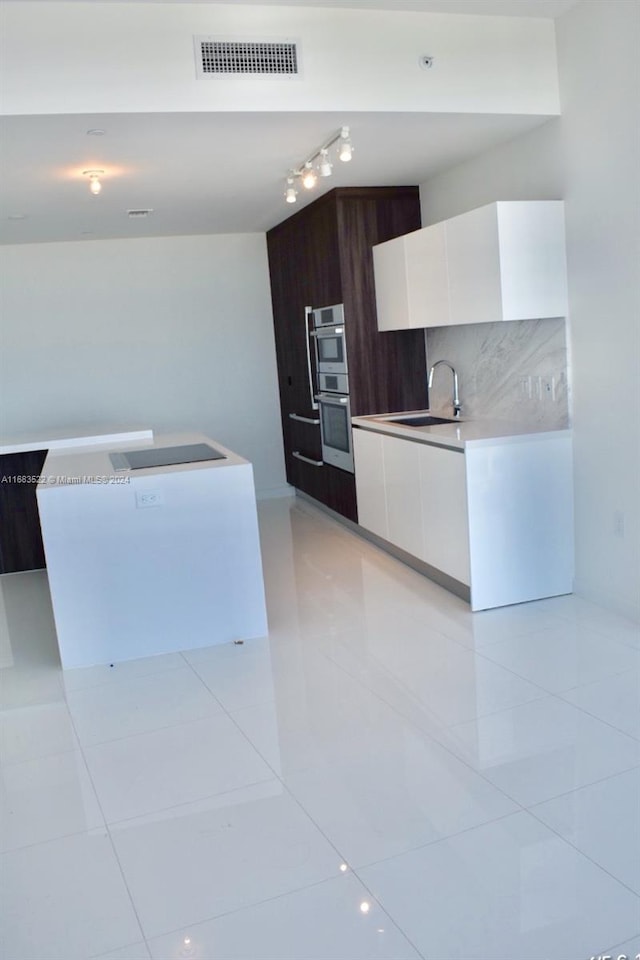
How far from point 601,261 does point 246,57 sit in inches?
68.6

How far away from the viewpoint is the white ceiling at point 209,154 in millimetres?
3396

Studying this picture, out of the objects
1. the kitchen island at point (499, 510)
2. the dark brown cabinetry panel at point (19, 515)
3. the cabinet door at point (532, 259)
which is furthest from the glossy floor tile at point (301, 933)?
the dark brown cabinetry panel at point (19, 515)

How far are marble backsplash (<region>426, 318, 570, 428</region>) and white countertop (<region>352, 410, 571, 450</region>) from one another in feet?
0.40

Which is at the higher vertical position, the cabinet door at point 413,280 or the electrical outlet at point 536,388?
the cabinet door at point 413,280

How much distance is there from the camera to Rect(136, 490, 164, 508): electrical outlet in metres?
3.70

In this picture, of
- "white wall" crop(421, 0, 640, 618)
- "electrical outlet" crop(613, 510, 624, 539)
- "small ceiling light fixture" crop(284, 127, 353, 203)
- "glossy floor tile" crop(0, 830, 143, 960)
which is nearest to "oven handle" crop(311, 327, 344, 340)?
"small ceiling light fixture" crop(284, 127, 353, 203)

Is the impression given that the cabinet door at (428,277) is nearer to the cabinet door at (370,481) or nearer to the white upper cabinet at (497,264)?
the white upper cabinet at (497,264)

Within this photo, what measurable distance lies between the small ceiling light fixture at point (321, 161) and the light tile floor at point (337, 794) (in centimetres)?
218

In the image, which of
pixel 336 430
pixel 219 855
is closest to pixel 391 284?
pixel 336 430

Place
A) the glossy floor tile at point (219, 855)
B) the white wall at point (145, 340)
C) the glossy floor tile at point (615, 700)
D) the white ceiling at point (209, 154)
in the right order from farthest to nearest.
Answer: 1. the white wall at point (145, 340)
2. the white ceiling at point (209, 154)
3. the glossy floor tile at point (615, 700)
4. the glossy floor tile at point (219, 855)

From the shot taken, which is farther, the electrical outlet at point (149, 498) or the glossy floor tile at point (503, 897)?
the electrical outlet at point (149, 498)

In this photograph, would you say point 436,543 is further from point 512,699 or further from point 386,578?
point 512,699

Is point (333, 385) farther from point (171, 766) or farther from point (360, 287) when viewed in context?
point (171, 766)

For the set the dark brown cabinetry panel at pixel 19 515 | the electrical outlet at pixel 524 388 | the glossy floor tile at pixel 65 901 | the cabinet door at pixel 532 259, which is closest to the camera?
the glossy floor tile at pixel 65 901
